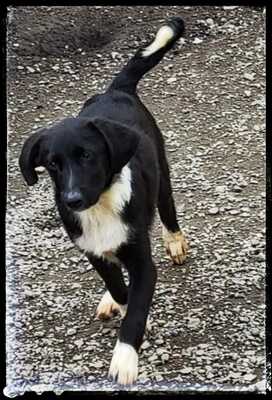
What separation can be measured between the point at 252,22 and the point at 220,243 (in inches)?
108

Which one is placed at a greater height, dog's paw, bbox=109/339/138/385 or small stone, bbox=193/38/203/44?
dog's paw, bbox=109/339/138/385

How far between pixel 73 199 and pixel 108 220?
39cm

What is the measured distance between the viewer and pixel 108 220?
3557mm

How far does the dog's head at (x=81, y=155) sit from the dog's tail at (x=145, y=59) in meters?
0.87

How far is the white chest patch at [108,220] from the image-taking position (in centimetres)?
349

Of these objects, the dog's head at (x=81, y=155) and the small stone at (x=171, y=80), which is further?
the small stone at (x=171, y=80)

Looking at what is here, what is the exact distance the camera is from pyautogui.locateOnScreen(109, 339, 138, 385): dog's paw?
3396mm

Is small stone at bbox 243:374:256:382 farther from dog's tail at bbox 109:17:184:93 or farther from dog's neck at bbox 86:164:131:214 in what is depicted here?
dog's tail at bbox 109:17:184:93

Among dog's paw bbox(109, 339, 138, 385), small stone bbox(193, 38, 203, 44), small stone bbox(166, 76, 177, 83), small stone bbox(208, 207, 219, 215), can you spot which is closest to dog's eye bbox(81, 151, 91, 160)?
dog's paw bbox(109, 339, 138, 385)

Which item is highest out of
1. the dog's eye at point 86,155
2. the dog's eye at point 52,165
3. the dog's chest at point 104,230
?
the dog's eye at point 86,155

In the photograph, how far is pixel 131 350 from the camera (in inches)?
134

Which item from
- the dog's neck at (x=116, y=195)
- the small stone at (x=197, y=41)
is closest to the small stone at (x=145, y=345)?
the dog's neck at (x=116, y=195)

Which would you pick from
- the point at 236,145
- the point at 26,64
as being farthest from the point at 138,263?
the point at 26,64

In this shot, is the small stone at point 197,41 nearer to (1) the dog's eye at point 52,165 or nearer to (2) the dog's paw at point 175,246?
(2) the dog's paw at point 175,246
